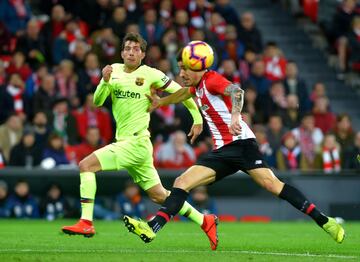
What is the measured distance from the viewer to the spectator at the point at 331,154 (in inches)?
869

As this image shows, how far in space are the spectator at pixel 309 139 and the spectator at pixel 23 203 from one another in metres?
5.59

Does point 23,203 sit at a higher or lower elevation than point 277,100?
lower

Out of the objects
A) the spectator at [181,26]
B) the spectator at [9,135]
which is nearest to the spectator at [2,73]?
the spectator at [9,135]

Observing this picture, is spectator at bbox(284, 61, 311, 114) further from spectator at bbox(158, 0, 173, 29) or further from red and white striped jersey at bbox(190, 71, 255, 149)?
red and white striped jersey at bbox(190, 71, 255, 149)

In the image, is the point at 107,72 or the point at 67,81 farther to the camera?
the point at 67,81

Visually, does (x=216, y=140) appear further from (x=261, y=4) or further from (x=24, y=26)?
(x=261, y=4)

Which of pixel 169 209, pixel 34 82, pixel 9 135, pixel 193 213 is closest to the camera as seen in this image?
pixel 169 209

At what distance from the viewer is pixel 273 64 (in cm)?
2439

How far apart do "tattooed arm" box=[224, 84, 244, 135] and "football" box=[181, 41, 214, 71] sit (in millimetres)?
494

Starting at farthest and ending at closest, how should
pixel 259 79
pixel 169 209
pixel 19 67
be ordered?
pixel 259 79 → pixel 19 67 → pixel 169 209

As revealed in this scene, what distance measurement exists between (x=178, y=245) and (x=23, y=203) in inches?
314

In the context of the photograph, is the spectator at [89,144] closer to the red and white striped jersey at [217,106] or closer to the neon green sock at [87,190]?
the neon green sock at [87,190]

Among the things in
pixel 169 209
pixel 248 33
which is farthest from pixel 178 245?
pixel 248 33

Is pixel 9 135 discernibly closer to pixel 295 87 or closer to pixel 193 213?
→ pixel 295 87
